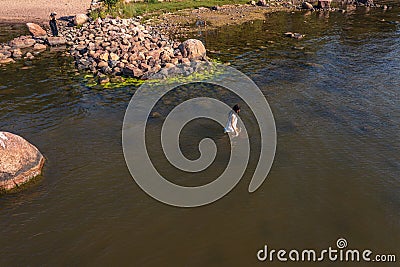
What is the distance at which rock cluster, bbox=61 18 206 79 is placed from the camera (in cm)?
2513

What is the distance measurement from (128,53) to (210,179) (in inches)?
680

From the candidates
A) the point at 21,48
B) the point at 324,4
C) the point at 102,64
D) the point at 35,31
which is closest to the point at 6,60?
the point at 21,48

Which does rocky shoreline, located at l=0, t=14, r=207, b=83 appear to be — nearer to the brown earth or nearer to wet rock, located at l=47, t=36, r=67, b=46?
wet rock, located at l=47, t=36, r=67, b=46

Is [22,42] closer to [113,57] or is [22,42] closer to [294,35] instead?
[113,57]

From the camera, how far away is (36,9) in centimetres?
5181

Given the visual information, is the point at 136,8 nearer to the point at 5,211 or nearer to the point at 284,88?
the point at 284,88

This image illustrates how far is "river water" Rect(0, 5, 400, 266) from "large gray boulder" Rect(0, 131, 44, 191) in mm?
469

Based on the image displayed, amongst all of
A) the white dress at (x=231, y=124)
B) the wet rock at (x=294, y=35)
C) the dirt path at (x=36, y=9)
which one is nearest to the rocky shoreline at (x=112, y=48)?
the wet rock at (x=294, y=35)

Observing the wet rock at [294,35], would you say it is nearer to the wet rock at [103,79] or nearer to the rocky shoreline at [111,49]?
the rocky shoreline at [111,49]

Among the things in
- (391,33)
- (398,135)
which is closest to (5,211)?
(398,135)

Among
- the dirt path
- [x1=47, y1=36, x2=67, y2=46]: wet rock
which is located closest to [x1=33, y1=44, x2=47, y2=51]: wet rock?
[x1=47, y1=36, x2=67, y2=46]: wet rock

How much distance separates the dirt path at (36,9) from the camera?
160ft

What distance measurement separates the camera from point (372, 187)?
1276 cm

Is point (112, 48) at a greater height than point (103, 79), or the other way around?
point (112, 48)
